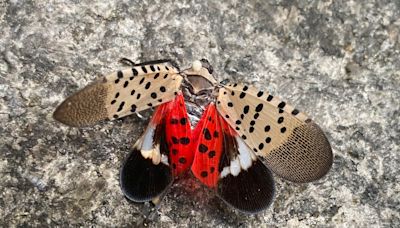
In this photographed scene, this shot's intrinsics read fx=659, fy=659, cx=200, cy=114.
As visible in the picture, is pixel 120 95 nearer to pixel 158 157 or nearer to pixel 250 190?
pixel 158 157

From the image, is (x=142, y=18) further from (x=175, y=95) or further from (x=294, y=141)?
(x=294, y=141)

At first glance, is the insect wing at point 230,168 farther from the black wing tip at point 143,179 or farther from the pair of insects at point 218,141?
the black wing tip at point 143,179

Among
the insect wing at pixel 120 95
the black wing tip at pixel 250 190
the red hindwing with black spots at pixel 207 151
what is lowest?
the black wing tip at pixel 250 190

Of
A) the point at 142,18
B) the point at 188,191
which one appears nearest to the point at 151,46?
the point at 142,18

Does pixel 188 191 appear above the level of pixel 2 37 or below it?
below

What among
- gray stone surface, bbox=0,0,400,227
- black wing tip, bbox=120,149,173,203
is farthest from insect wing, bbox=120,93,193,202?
gray stone surface, bbox=0,0,400,227

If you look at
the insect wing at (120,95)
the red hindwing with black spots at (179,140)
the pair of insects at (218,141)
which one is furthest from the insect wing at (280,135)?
the insect wing at (120,95)
